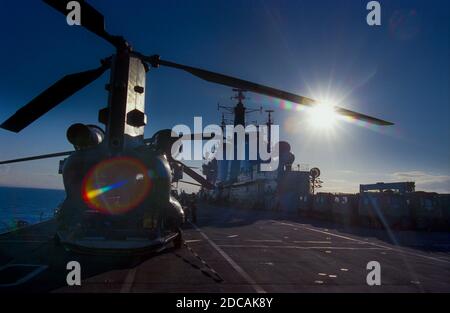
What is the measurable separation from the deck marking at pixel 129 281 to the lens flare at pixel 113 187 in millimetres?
1658

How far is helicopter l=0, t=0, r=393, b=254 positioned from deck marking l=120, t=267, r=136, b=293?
0.76m

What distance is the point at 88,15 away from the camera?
7.74 meters

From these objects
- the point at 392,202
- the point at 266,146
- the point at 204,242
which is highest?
the point at 266,146

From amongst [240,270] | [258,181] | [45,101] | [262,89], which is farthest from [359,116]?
[258,181]

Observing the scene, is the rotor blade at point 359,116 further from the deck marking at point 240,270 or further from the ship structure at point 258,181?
the ship structure at point 258,181

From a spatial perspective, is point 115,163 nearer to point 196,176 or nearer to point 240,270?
point 196,176

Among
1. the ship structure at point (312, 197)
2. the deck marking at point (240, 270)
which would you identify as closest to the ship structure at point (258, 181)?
the ship structure at point (312, 197)

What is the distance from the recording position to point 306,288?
26.7ft

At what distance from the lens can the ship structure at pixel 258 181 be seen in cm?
5262

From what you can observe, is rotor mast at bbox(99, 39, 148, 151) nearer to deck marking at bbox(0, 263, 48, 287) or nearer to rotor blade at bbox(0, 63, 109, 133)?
rotor blade at bbox(0, 63, 109, 133)

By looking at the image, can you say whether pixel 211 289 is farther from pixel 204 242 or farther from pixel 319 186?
pixel 319 186

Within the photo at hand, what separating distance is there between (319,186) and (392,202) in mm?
26111

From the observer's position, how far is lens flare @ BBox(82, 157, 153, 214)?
30.3ft
